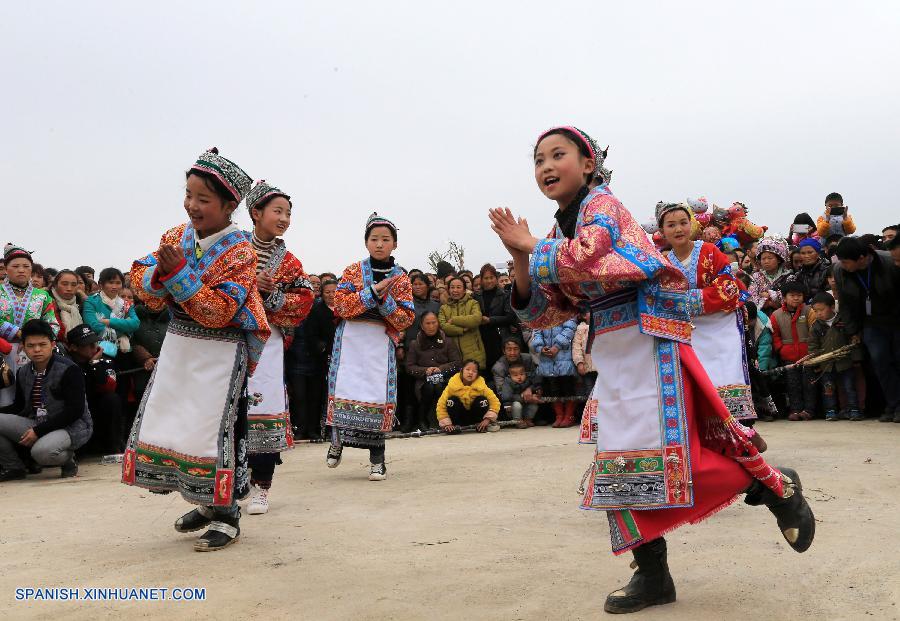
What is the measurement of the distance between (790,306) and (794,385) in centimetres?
104

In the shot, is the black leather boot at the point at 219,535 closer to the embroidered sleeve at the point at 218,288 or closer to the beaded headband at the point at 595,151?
the embroidered sleeve at the point at 218,288

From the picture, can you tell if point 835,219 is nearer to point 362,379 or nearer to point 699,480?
point 362,379

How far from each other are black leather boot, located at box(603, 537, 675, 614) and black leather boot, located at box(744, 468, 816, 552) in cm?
42

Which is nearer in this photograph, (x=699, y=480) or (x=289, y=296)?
(x=699, y=480)

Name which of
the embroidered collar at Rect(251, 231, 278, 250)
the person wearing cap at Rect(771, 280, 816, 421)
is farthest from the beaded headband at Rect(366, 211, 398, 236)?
the person wearing cap at Rect(771, 280, 816, 421)

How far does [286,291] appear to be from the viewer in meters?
6.34

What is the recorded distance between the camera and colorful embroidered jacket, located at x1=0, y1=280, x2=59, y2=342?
28.8ft

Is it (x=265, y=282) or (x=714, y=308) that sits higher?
(x=265, y=282)

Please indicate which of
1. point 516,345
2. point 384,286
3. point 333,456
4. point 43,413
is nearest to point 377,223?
point 384,286

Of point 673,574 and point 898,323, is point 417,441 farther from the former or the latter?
point 673,574

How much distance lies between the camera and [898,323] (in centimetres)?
995

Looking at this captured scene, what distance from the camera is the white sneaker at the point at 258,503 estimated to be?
5.80m

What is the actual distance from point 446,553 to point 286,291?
264cm

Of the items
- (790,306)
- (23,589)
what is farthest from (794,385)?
A: (23,589)
